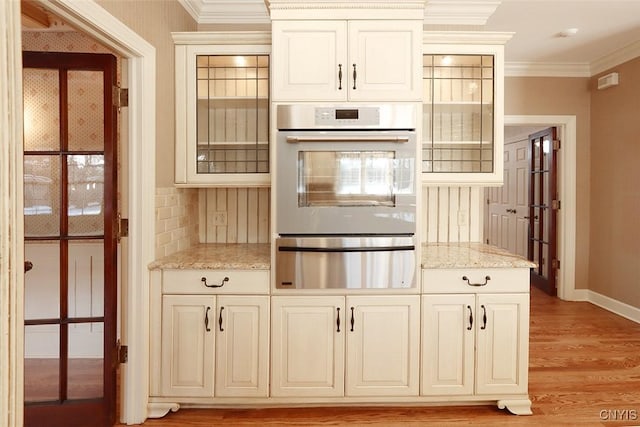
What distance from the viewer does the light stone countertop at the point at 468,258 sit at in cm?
236

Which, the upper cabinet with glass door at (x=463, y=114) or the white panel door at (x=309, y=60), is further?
the upper cabinet with glass door at (x=463, y=114)

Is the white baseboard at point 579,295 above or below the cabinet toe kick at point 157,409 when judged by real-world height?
above

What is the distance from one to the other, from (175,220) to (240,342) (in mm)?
891

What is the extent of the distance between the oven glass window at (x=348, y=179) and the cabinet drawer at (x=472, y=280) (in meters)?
0.48

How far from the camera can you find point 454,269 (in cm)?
238

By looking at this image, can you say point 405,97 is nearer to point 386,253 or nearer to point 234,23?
point 386,253

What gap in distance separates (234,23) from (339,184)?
60.9 inches

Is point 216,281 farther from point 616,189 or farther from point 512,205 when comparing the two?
point 512,205

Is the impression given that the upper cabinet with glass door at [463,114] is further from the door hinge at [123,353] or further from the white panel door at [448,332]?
the door hinge at [123,353]

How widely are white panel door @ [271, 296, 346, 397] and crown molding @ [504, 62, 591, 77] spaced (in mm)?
3731

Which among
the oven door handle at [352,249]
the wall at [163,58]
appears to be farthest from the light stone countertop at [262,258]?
the wall at [163,58]

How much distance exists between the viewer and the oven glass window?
7.83 feet

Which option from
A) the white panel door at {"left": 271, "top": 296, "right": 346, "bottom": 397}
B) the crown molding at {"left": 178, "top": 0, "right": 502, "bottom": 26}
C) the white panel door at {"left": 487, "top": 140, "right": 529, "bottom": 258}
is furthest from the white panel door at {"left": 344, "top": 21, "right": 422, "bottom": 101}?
the white panel door at {"left": 487, "top": 140, "right": 529, "bottom": 258}

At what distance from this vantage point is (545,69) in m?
4.72
